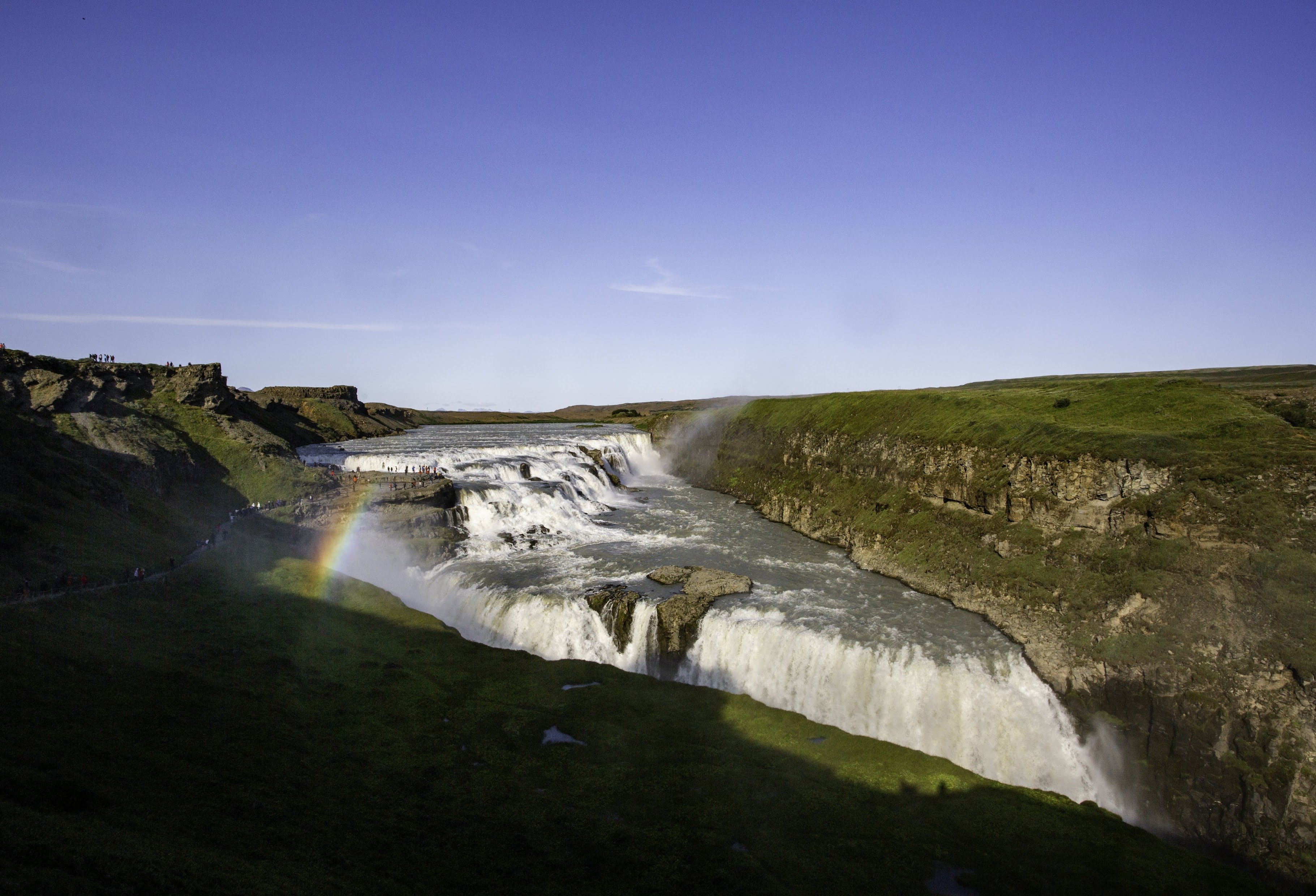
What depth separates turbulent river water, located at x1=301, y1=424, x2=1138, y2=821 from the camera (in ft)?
73.4

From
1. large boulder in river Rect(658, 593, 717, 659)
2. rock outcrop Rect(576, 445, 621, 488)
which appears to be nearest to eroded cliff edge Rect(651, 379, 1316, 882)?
large boulder in river Rect(658, 593, 717, 659)

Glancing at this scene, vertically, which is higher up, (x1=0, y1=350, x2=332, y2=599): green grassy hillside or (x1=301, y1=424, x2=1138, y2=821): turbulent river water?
→ (x1=0, y1=350, x2=332, y2=599): green grassy hillside

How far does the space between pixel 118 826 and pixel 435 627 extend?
1784 centimetres

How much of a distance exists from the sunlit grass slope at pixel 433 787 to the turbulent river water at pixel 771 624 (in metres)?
1.68

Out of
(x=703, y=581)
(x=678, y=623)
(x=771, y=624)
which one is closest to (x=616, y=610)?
(x=678, y=623)

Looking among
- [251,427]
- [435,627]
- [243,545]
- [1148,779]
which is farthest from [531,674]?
[251,427]

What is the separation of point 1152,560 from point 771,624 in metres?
15.3

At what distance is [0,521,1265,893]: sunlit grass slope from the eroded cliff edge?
3539 millimetres

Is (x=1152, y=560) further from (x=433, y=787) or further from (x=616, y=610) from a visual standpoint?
(x=433, y=787)

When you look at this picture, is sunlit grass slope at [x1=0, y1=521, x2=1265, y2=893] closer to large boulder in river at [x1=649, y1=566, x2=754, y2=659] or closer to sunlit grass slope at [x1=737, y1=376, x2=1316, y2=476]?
large boulder in river at [x1=649, y1=566, x2=754, y2=659]

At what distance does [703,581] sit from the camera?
3212cm

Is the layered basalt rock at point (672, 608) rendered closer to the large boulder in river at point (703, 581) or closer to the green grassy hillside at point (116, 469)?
the large boulder in river at point (703, 581)

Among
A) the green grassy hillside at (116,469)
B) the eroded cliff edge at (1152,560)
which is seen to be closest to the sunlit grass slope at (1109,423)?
the eroded cliff edge at (1152,560)

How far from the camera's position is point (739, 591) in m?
31.2
